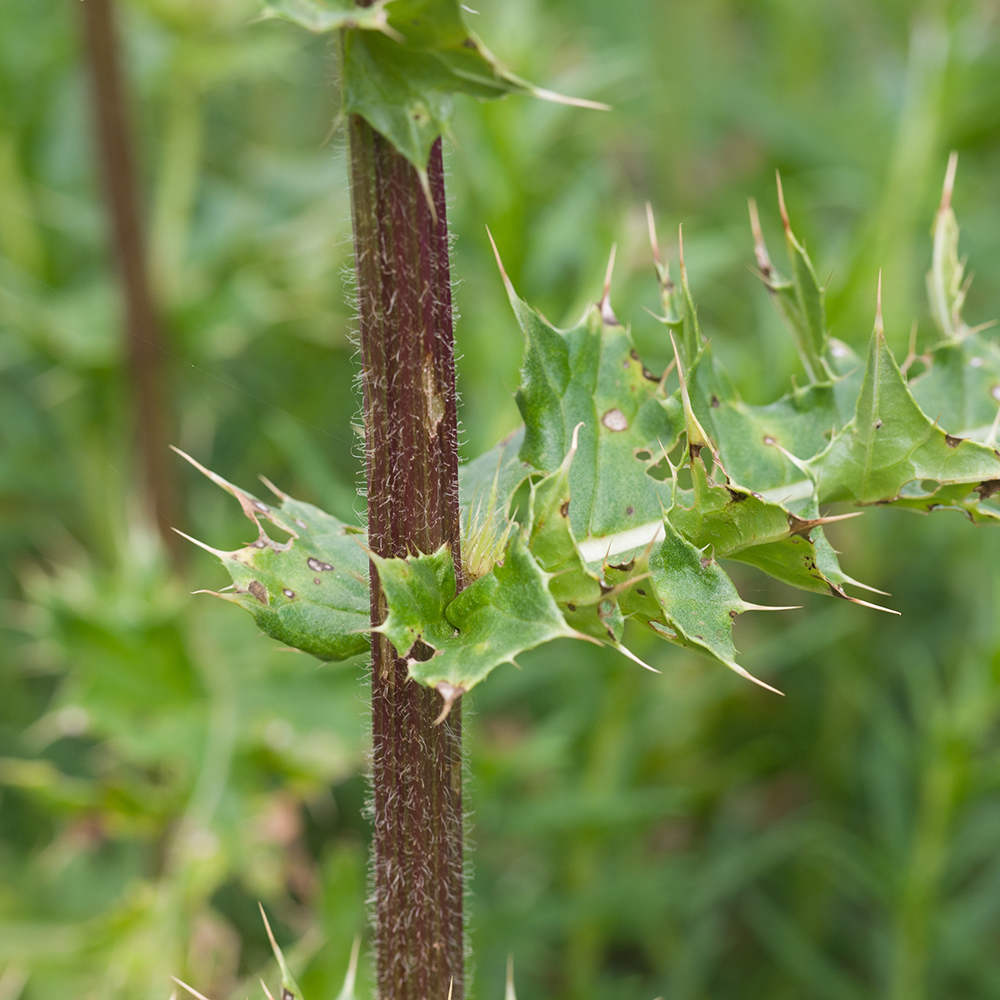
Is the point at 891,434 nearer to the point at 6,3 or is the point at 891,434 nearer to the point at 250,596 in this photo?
the point at 250,596

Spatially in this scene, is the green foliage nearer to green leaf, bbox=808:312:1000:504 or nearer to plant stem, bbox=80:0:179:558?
green leaf, bbox=808:312:1000:504

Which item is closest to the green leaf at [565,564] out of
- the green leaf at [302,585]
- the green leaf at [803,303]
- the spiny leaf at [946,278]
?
the green leaf at [302,585]

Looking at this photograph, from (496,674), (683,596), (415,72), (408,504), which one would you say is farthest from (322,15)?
(496,674)

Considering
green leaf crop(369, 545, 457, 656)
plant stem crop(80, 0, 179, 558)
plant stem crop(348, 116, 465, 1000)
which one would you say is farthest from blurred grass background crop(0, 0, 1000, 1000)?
green leaf crop(369, 545, 457, 656)

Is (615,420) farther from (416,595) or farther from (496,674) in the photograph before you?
(496,674)

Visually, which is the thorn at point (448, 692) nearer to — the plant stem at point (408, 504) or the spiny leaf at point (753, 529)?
the plant stem at point (408, 504)
